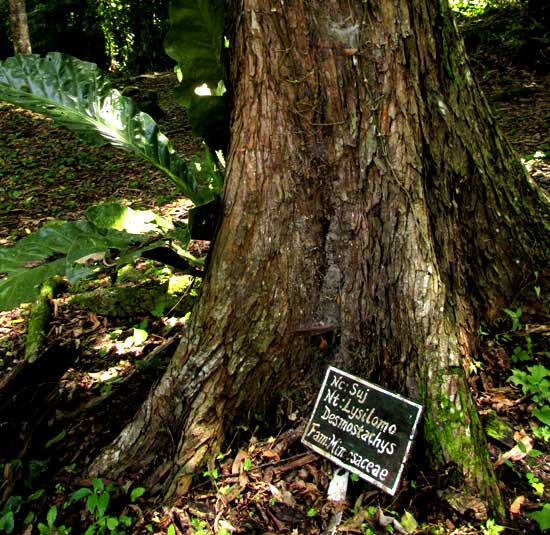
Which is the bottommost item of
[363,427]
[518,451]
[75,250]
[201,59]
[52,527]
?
[52,527]

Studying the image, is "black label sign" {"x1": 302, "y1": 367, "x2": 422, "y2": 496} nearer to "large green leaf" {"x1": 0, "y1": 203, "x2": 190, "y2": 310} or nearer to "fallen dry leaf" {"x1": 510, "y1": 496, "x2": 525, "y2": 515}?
"fallen dry leaf" {"x1": 510, "y1": 496, "x2": 525, "y2": 515}

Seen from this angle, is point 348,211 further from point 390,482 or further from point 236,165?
point 390,482

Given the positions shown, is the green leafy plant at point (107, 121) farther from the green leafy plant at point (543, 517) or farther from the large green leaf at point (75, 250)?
the green leafy plant at point (543, 517)

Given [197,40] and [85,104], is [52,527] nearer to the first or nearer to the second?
[85,104]

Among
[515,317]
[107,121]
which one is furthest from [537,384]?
[107,121]

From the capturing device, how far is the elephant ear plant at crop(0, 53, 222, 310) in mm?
2100

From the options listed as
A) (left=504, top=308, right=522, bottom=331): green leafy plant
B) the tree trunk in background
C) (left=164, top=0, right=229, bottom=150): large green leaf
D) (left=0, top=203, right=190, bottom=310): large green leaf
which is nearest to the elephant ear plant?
(left=0, top=203, right=190, bottom=310): large green leaf

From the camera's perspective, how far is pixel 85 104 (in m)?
2.56

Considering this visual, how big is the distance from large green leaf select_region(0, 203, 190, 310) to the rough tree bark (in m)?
0.34

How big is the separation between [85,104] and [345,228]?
57.0 inches

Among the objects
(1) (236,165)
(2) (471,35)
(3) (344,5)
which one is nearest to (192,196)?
(1) (236,165)

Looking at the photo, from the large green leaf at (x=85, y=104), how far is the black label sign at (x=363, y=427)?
48.1 inches

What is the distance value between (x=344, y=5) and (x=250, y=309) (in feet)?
3.88

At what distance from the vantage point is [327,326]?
85.7 inches
